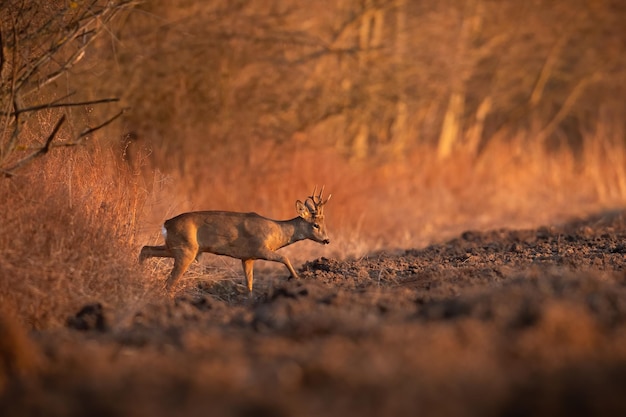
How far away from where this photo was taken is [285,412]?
16.1ft

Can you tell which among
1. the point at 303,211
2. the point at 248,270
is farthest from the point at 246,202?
the point at 248,270

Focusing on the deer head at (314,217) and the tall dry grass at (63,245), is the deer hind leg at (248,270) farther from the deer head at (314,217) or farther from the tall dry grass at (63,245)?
the tall dry grass at (63,245)

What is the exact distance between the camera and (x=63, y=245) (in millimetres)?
8750

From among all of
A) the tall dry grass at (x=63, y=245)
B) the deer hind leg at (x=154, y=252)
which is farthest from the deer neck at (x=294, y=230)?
the tall dry grass at (x=63, y=245)

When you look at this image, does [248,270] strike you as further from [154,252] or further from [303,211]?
[154,252]

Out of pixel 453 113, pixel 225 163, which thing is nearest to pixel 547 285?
pixel 225 163

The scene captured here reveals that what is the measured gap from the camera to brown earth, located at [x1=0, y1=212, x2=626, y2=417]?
16.5 feet

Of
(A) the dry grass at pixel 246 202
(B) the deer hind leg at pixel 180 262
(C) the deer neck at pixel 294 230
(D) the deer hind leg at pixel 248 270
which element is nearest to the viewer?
(A) the dry grass at pixel 246 202

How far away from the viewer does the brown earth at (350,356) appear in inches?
198

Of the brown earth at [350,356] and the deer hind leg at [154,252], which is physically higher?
the deer hind leg at [154,252]

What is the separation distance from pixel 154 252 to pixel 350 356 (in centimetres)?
489

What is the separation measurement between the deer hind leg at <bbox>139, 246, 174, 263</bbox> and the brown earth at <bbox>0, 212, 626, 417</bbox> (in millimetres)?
1398

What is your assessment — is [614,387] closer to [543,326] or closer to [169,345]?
[543,326]

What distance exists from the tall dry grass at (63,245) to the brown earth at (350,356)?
382mm
